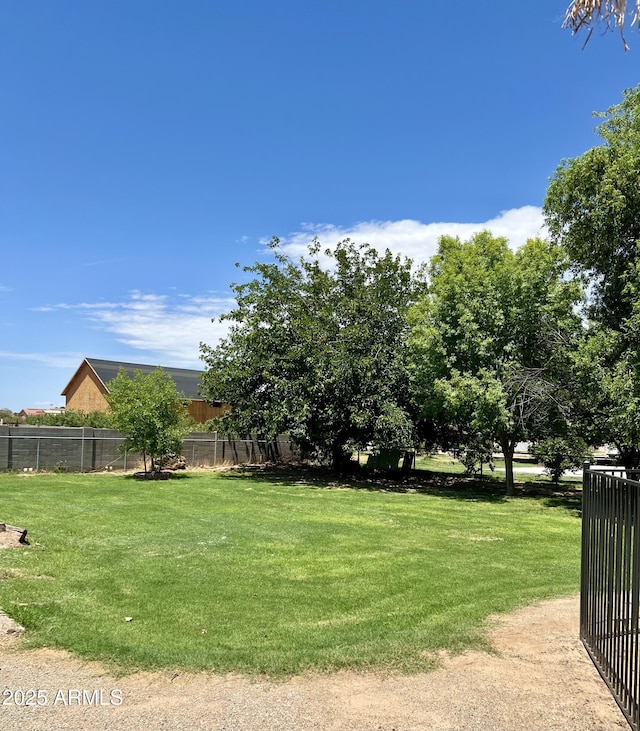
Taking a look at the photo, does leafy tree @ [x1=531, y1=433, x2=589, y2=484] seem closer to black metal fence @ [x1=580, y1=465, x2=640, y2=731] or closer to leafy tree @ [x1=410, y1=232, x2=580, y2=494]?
leafy tree @ [x1=410, y1=232, x2=580, y2=494]

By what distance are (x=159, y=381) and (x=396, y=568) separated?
57.0 ft

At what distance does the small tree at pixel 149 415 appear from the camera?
22641 millimetres

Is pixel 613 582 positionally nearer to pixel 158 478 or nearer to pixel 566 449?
pixel 566 449

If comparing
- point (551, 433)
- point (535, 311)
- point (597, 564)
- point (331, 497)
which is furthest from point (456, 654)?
point (551, 433)

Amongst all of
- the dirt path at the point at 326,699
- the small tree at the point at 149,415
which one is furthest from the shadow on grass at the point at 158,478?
the dirt path at the point at 326,699

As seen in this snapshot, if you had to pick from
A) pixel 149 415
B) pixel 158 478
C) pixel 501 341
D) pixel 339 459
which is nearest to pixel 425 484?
pixel 339 459

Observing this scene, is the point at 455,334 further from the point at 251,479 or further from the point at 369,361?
the point at 251,479

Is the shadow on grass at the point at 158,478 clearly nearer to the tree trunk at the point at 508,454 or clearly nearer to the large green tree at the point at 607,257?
the tree trunk at the point at 508,454

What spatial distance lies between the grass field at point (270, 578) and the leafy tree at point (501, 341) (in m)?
3.55

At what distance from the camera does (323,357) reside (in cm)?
2211

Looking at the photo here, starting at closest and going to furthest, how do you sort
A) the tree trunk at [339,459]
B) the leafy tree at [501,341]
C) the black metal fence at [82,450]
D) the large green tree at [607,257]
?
the large green tree at [607,257], the leafy tree at [501,341], the black metal fence at [82,450], the tree trunk at [339,459]

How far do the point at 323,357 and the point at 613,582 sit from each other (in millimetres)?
17544

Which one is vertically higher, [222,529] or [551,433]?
[551,433]

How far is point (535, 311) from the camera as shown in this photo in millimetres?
18234
